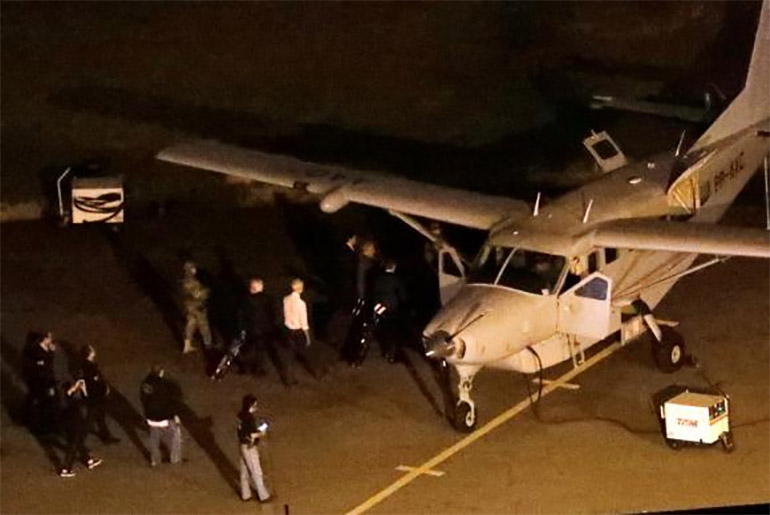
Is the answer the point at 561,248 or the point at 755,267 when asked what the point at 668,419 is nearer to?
the point at 561,248

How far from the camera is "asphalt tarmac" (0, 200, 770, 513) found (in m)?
22.4

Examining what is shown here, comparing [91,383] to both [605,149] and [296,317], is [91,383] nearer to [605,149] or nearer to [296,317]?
[296,317]

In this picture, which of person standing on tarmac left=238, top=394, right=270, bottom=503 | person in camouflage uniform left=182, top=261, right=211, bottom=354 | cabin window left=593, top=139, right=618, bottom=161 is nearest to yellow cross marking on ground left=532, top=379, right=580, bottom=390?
cabin window left=593, top=139, right=618, bottom=161

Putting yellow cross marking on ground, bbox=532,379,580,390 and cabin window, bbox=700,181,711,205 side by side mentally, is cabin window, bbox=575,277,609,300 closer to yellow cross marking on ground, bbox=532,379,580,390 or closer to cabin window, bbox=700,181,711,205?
yellow cross marking on ground, bbox=532,379,580,390

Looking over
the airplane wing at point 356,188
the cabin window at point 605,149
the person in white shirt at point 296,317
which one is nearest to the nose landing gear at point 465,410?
the airplane wing at point 356,188

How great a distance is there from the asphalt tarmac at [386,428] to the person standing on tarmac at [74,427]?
0.78ft

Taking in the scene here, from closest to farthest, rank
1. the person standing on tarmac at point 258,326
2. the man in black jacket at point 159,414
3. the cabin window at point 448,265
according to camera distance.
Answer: the man in black jacket at point 159,414 < the cabin window at point 448,265 < the person standing on tarmac at point 258,326

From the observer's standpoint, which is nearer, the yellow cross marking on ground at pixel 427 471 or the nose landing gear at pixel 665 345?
the yellow cross marking on ground at pixel 427 471

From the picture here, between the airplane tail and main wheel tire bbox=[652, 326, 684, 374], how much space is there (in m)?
3.95

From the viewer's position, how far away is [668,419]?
76.4 ft

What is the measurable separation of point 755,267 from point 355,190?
9.27 m

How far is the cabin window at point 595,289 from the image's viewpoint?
23.8m

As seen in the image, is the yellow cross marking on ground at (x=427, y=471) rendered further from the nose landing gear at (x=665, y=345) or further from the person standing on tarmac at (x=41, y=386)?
the person standing on tarmac at (x=41, y=386)

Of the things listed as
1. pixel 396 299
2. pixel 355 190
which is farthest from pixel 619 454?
pixel 355 190
